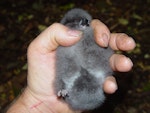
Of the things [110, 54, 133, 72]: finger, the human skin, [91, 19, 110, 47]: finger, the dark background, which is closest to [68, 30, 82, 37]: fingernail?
the human skin

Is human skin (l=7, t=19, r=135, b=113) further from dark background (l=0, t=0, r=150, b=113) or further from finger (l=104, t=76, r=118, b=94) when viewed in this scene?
dark background (l=0, t=0, r=150, b=113)

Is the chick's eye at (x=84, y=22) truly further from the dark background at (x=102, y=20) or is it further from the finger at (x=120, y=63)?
the dark background at (x=102, y=20)

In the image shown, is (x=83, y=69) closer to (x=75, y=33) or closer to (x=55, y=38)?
(x=75, y=33)

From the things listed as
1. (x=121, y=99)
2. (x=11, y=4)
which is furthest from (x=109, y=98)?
(x=11, y=4)

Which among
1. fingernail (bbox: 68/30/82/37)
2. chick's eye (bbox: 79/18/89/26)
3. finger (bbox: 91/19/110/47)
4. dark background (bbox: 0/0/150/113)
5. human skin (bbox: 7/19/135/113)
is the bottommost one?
dark background (bbox: 0/0/150/113)

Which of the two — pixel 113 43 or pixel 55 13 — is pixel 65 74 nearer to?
pixel 113 43

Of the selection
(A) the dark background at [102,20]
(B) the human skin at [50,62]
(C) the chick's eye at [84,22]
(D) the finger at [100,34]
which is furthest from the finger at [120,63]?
(A) the dark background at [102,20]
